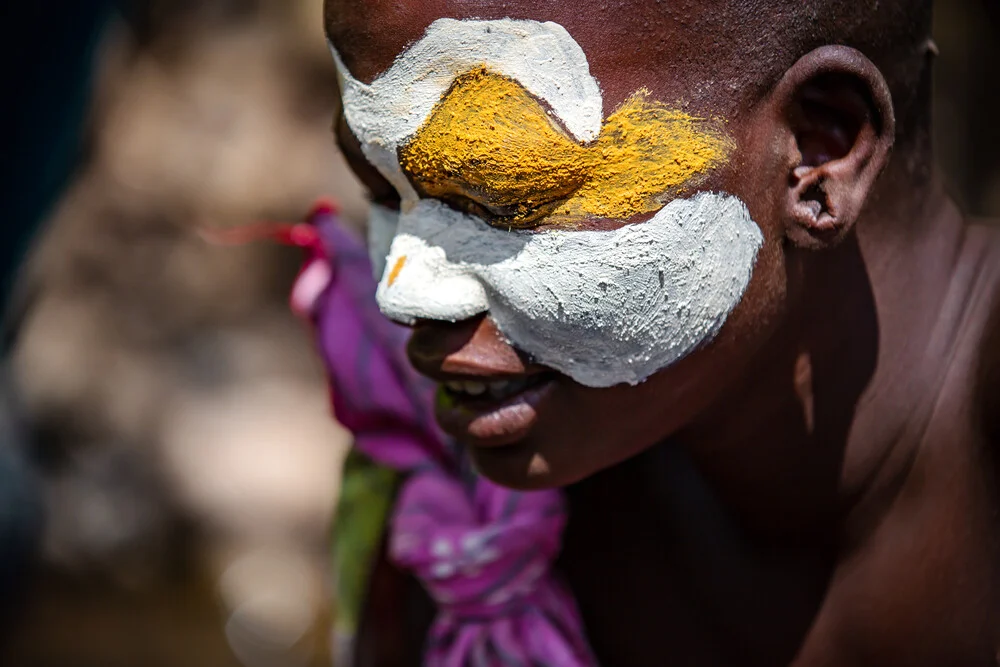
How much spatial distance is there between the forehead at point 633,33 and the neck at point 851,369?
24 centimetres

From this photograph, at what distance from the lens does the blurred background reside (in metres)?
2.85

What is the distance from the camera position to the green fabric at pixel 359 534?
A: 1375 millimetres

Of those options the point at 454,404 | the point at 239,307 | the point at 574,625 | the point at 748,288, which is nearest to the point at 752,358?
the point at 748,288

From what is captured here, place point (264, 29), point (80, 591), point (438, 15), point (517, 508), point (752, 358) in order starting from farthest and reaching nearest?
point (264, 29), point (80, 591), point (517, 508), point (752, 358), point (438, 15)

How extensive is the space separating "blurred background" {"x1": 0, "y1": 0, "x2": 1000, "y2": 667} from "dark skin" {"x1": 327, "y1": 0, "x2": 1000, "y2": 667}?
5.51 ft

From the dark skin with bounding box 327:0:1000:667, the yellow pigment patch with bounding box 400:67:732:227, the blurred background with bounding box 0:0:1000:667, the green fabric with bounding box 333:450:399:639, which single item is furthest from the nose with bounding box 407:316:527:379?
the blurred background with bounding box 0:0:1000:667

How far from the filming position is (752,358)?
107cm

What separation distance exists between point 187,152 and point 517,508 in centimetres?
208

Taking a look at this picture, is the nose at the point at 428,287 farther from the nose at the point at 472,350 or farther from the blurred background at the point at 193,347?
the blurred background at the point at 193,347

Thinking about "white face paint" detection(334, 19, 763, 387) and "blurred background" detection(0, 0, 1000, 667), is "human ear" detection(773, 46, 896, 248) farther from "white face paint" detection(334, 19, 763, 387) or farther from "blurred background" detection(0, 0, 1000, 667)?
"blurred background" detection(0, 0, 1000, 667)

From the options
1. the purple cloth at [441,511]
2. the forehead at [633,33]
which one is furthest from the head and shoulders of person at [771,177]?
the purple cloth at [441,511]

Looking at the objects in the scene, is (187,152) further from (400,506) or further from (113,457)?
(400,506)

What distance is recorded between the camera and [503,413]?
1045mm

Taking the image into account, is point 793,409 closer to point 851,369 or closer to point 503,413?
point 851,369
